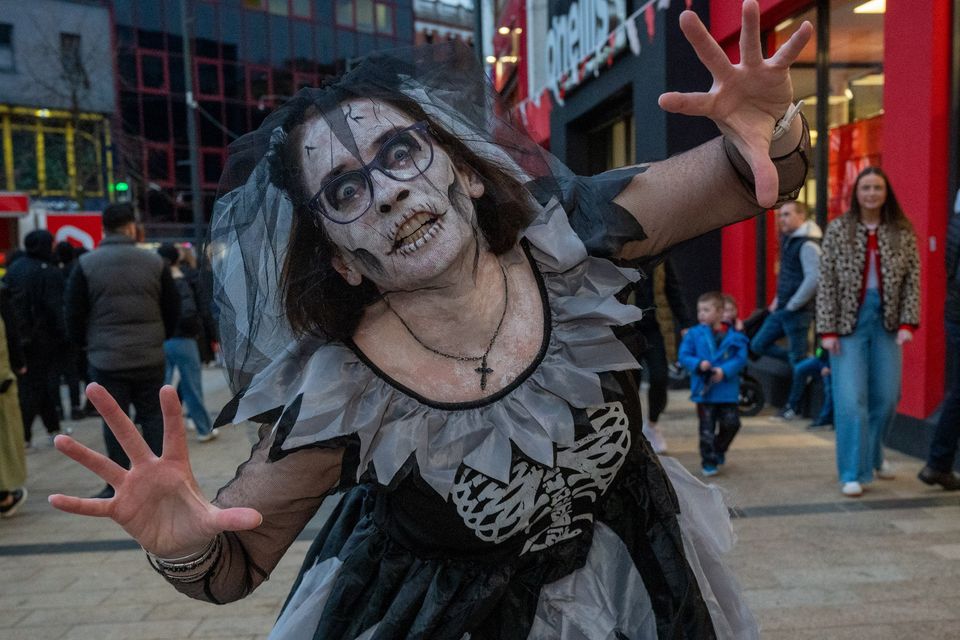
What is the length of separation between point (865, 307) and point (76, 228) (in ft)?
31.1

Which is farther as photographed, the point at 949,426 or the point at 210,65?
the point at 210,65

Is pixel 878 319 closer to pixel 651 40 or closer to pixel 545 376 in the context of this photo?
pixel 545 376

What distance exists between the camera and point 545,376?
1.55 meters

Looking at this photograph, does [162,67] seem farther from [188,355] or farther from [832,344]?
[832,344]

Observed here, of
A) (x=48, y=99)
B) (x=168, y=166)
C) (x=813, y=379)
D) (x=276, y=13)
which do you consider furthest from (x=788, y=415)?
(x=276, y=13)

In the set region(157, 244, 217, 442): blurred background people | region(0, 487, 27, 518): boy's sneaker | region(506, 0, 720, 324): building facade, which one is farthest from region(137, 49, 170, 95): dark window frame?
region(0, 487, 27, 518): boy's sneaker

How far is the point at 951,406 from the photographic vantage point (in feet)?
13.8

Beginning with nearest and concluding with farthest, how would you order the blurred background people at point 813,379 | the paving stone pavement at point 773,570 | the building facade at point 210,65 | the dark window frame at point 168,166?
the paving stone pavement at point 773,570
the blurred background people at point 813,379
the building facade at point 210,65
the dark window frame at point 168,166

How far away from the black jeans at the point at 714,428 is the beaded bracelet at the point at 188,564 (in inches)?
155

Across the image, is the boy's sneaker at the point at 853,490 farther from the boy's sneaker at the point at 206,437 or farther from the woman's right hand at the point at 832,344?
the boy's sneaker at the point at 206,437

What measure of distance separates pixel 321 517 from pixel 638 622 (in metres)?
3.21

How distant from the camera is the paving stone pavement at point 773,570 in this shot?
3.05 meters

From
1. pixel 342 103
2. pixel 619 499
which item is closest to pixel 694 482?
pixel 619 499

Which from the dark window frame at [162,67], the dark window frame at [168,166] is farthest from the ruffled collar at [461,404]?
the dark window frame at [162,67]
